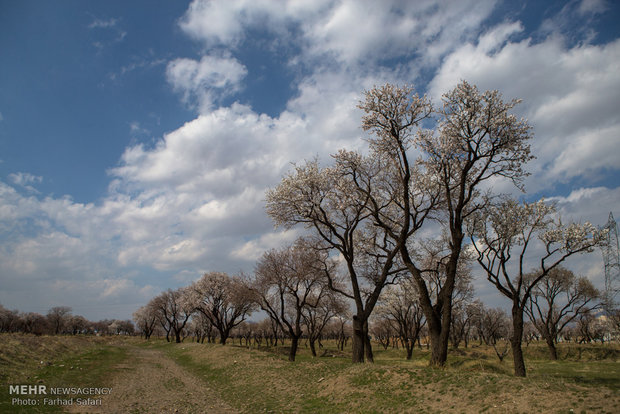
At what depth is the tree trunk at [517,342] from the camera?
1949 cm

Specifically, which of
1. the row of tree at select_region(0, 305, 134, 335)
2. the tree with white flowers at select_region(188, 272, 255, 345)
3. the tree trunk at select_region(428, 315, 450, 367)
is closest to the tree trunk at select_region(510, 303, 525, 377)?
the tree trunk at select_region(428, 315, 450, 367)

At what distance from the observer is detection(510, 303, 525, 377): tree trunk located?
19491mm

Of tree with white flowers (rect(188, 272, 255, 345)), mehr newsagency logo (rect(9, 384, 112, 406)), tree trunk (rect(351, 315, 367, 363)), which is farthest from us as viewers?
tree with white flowers (rect(188, 272, 255, 345))

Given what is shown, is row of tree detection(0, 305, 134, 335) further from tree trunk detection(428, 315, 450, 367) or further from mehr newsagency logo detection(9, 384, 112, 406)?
tree trunk detection(428, 315, 450, 367)

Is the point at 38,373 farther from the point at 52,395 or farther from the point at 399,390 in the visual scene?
the point at 399,390

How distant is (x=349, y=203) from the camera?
69.3 ft

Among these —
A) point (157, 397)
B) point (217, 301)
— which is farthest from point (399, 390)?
point (217, 301)

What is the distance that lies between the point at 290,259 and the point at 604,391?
2381cm

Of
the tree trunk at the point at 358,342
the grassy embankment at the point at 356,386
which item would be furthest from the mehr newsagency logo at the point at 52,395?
the tree trunk at the point at 358,342

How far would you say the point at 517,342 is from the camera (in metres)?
19.8

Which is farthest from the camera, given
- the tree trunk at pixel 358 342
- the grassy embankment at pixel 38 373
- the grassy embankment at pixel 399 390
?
the tree trunk at pixel 358 342

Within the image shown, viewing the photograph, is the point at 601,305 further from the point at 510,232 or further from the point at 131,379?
the point at 131,379

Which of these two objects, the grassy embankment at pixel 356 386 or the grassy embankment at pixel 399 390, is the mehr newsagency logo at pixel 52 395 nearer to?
the grassy embankment at pixel 356 386

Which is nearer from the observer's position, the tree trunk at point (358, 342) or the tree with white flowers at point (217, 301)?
the tree trunk at point (358, 342)
